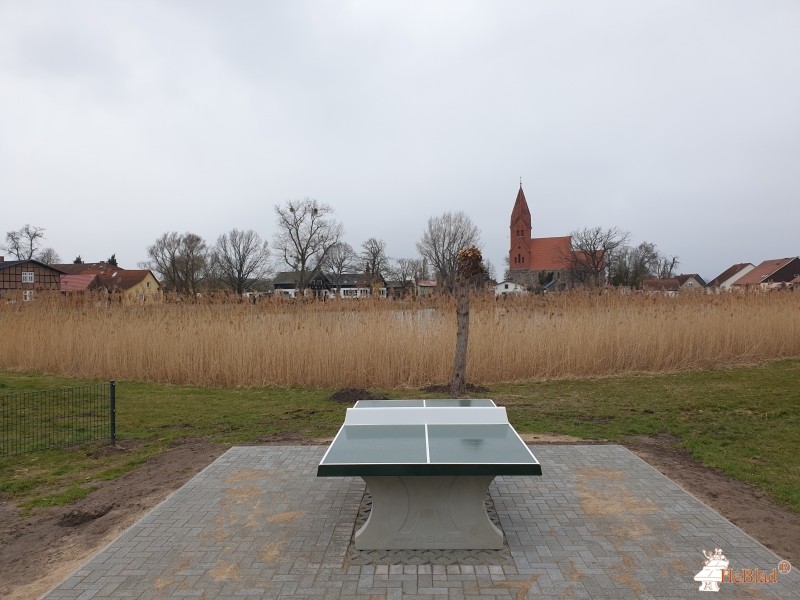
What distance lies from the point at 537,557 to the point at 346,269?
58576 mm

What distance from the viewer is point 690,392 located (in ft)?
32.6

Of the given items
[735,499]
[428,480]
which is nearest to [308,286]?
[735,499]

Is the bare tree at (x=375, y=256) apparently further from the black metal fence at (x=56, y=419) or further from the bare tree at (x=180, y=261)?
the black metal fence at (x=56, y=419)

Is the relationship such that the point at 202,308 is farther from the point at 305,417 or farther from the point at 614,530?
the point at 614,530

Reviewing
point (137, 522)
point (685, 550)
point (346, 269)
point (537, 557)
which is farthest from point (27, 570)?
point (346, 269)

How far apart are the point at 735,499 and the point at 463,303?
207 inches

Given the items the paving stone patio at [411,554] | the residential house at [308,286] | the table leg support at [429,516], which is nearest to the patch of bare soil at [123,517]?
the paving stone patio at [411,554]

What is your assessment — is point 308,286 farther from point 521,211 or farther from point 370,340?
point 521,211

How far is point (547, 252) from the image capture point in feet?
258

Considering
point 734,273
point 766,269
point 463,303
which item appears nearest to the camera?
point 463,303

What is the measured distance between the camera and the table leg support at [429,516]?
3900 mm

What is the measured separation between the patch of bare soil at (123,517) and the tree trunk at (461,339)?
3.69m

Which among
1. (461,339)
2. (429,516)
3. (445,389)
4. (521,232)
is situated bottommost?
(445,389)

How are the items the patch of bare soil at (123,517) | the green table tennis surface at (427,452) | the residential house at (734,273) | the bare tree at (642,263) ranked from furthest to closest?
1. the residential house at (734,273)
2. the bare tree at (642,263)
3. the patch of bare soil at (123,517)
4. the green table tennis surface at (427,452)
